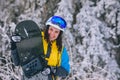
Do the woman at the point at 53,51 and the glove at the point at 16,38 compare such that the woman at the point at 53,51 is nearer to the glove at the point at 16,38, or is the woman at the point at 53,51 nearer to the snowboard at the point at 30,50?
the snowboard at the point at 30,50

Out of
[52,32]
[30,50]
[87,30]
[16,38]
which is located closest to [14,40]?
[16,38]

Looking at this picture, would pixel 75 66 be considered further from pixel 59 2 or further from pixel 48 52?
pixel 48 52

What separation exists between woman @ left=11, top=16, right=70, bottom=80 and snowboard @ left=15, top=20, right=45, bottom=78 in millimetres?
49

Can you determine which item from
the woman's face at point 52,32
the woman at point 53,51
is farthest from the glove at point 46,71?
the woman's face at point 52,32

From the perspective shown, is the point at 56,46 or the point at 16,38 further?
the point at 56,46

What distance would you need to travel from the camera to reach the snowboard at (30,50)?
13.2 ft

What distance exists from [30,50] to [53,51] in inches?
9.1

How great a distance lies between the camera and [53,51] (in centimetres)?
409

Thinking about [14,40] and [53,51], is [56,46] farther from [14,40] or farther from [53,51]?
[14,40]

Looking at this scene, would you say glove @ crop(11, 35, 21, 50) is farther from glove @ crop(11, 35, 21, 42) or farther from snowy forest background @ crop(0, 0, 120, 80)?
snowy forest background @ crop(0, 0, 120, 80)

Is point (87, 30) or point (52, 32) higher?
point (52, 32)

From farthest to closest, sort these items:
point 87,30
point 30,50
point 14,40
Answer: point 87,30
point 30,50
point 14,40

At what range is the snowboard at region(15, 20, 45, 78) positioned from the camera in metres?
4.02

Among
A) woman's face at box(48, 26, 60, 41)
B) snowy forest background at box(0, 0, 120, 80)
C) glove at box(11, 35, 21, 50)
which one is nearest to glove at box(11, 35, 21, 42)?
glove at box(11, 35, 21, 50)
